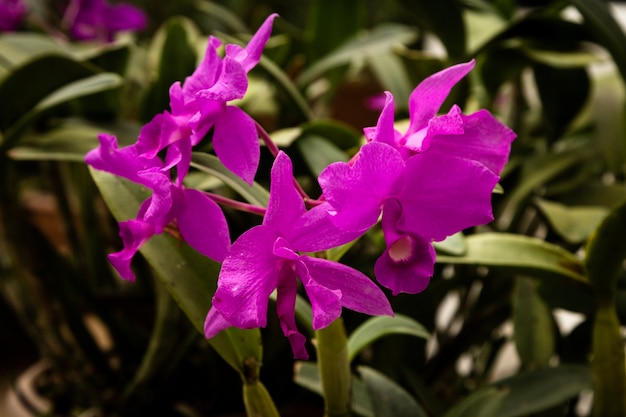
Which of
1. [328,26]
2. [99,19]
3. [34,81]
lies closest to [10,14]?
[99,19]

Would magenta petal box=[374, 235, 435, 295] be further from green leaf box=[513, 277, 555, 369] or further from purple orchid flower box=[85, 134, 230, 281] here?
green leaf box=[513, 277, 555, 369]

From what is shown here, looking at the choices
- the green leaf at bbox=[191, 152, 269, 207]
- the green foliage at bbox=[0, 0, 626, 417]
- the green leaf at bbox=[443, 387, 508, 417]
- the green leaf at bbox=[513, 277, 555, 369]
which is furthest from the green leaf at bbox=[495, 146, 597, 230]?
the green leaf at bbox=[191, 152, 269, 207]

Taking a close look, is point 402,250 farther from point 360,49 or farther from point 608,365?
point 360,49

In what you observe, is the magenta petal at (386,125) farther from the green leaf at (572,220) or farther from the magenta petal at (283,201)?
the green leaf at (572,220)

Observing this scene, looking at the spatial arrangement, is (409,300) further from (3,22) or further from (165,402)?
(3,22)

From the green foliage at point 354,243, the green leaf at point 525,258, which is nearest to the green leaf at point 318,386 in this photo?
the green foliage at point 354,243

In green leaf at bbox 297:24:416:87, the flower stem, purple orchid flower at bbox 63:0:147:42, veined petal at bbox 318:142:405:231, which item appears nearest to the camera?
veined petal at bbox 318:142:405:231
